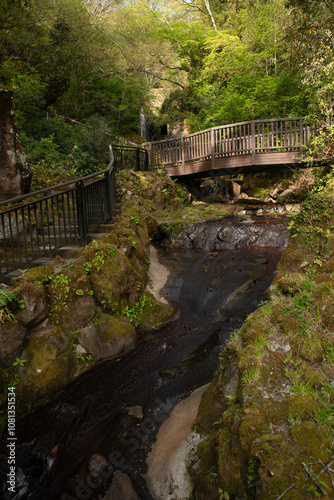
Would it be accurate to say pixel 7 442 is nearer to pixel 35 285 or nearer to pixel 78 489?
pixel 78 489

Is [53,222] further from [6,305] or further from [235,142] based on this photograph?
[235,142]

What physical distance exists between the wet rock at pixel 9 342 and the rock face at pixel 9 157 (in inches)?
127

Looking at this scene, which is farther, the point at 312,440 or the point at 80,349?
the point at 80,349

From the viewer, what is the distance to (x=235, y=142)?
472 inches

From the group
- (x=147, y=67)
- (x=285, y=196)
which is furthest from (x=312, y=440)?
(x=147, y=67)

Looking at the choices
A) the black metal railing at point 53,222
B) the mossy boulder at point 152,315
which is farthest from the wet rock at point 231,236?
the mossy boulder at point 152,315

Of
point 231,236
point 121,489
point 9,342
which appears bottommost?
point 121,489

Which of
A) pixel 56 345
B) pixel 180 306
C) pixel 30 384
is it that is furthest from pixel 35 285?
pixel 180 306

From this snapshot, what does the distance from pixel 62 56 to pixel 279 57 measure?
11.0m

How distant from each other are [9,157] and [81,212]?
1945mm

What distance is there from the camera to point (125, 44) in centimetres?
1753

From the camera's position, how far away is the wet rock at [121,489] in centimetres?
303

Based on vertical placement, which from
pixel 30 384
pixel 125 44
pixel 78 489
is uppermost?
pixel 125 44

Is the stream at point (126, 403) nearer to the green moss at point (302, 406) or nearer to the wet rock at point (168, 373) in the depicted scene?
the wet rock at point (168, 373)
